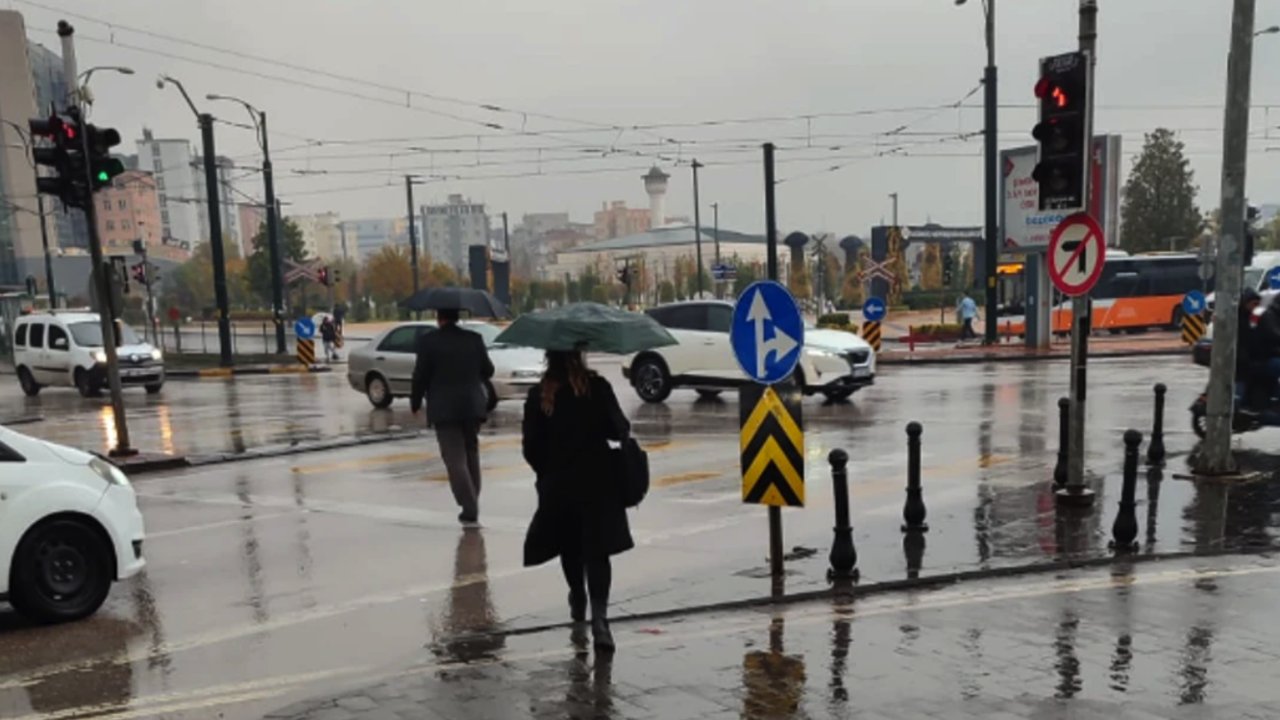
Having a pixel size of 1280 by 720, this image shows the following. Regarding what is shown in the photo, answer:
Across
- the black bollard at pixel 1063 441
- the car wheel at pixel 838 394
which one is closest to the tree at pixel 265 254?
the car wheel at pixel 838 394

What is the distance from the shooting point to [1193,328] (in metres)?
25.9

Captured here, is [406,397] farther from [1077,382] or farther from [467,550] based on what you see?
[1077,382]

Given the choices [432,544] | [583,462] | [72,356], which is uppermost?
[583,462]

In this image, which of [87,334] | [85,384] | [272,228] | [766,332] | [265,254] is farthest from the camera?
[265,254]

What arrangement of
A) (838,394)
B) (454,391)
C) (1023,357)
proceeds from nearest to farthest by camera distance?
1. (454,391)
2. (838,394)
3. (1023,357)

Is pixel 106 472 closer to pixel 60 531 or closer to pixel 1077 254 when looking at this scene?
pixel 60 531

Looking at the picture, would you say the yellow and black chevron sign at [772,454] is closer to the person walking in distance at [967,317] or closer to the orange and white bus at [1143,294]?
the person walking in distance at [967,317]

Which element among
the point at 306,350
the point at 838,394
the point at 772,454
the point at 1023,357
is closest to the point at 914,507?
the point at 772,454

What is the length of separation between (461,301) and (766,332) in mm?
3384

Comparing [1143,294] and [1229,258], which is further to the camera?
[1143,294]

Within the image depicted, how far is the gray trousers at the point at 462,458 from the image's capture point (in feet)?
29.7

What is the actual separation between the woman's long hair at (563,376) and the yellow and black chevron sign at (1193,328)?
24486mm

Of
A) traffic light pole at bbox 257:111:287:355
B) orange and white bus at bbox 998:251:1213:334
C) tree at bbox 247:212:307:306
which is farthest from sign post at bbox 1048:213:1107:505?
tree at bbox 247:212:307:306

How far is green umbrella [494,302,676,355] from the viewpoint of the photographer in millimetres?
5570
